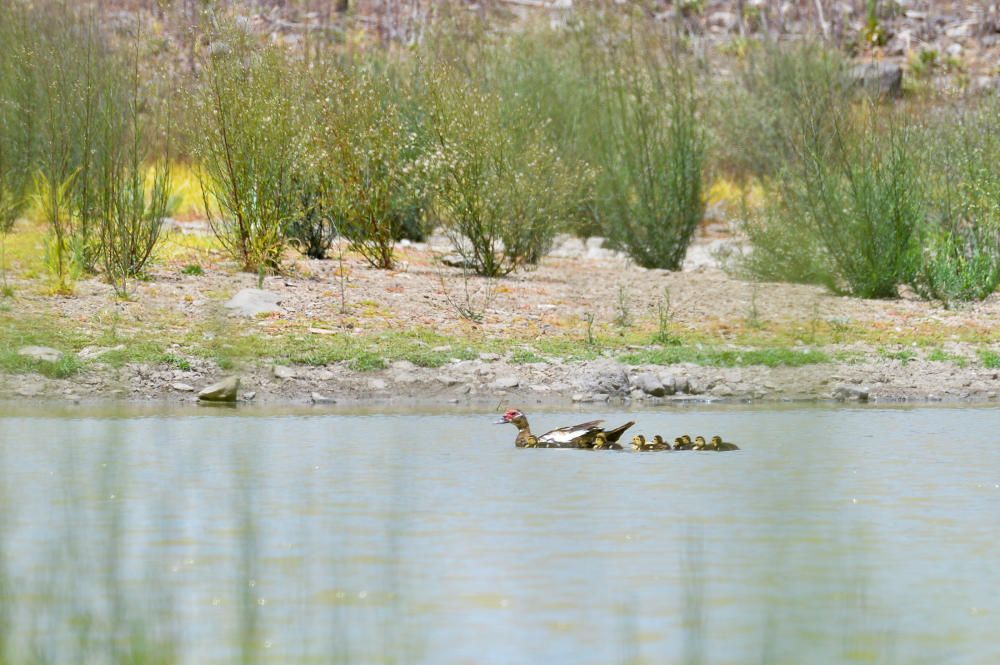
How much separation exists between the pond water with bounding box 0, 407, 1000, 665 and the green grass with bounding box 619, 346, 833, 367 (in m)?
3.93

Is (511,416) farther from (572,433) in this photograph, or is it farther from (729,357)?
(729,357)

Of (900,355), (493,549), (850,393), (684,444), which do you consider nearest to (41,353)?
(684,444)

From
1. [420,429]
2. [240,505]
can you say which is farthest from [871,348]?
[240,505]

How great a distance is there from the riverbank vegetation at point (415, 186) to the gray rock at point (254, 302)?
26 cm

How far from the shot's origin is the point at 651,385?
14758 millimetres

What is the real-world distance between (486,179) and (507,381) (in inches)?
233

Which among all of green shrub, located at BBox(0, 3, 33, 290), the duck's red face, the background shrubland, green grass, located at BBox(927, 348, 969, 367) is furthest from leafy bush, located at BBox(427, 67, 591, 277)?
the duck's red face

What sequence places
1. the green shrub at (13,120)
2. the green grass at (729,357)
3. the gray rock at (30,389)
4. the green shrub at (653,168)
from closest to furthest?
the gray rock at (30,389)
the green grass at (729,357)
the green shrub at (13,120)
the green shrub at (653,168)

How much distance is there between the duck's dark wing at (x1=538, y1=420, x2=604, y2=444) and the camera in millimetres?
10750

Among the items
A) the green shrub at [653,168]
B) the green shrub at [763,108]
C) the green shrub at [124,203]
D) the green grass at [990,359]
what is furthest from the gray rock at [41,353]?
the green shrub at [763,108]

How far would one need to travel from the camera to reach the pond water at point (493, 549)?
17.6ft

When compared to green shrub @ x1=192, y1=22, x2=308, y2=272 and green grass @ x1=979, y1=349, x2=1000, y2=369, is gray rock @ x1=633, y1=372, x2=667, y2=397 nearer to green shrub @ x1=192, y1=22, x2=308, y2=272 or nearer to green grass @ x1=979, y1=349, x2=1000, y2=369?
green grass @ x1=979, y1=349, x2=1000, y2=369

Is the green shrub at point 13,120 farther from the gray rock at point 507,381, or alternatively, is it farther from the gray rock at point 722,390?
the gray rock at point 722,390

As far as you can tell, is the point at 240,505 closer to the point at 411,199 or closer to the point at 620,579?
the point at 620,579
